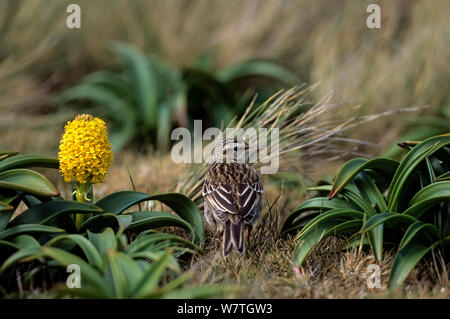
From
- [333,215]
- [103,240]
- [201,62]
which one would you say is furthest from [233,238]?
[201,62]

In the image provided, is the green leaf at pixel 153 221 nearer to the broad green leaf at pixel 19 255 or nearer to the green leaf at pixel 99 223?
the green leaf at pixel 99 223

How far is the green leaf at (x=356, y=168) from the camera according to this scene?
4047mm

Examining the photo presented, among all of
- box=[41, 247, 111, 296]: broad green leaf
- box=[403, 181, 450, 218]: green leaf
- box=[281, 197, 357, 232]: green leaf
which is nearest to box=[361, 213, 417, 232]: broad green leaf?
box=[403, 181, 450, 218]: green leaf

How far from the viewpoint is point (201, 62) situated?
29.5 ft

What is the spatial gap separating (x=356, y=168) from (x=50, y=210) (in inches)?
82.7

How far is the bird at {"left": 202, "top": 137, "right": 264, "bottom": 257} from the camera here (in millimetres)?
4180

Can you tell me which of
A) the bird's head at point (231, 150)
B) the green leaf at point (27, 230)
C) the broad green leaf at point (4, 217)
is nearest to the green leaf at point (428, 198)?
the bird's head at point (231, 150)

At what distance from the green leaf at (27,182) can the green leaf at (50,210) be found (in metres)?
0.16

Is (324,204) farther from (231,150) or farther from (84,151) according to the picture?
(84,151)

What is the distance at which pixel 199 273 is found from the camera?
147 inches

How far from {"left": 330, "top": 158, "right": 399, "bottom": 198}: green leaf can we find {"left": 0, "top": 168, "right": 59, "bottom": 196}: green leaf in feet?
6.21
